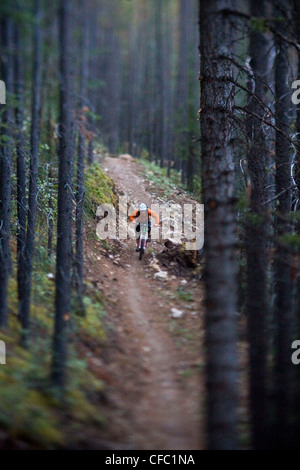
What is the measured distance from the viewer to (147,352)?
27.7ft

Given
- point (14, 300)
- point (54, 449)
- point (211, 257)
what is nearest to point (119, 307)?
point (14, 300)

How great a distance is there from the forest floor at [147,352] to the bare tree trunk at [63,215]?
1.01 metres

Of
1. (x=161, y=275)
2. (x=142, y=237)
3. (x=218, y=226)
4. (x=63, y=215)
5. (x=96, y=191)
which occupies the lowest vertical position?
(x=161, y=275)

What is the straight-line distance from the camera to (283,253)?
6.94 m

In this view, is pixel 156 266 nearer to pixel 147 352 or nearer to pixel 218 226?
pixel 147 352

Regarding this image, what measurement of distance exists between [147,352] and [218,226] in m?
4.18

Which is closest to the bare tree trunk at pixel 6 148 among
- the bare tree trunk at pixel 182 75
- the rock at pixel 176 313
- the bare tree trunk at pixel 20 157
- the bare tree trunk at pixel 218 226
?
the bare tree trunk at pixel 20 157

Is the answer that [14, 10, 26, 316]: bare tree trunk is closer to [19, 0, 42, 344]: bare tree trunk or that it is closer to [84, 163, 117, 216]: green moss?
[19, 0, 42, 344]: bare tree trunk

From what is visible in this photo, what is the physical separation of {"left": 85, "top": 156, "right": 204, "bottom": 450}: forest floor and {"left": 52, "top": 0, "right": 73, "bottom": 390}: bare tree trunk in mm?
1013

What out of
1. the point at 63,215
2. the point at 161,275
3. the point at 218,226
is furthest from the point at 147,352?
the point at 161,275

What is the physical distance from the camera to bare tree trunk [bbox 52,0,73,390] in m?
6.69

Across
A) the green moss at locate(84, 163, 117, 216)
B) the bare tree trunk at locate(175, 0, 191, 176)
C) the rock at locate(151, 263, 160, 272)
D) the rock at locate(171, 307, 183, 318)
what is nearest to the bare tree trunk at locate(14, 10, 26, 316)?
the rock at locate(171, 307, 183, 318)
